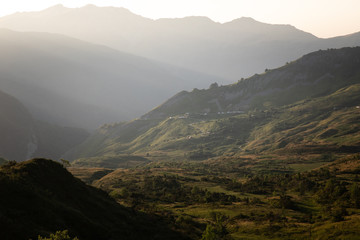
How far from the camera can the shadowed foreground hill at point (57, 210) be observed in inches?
1879

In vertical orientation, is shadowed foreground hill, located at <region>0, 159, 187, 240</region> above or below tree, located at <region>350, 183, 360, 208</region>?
above

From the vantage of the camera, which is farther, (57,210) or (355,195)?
(355,195)

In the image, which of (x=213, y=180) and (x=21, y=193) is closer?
(x=21, y=193)

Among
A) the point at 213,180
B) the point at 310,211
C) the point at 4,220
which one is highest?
the point at 4,220

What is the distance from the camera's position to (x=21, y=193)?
5391 centimetres

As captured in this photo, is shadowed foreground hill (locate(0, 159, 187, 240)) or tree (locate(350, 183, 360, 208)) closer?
shadowed foreground hill (locate(0, 159, 187, 240))

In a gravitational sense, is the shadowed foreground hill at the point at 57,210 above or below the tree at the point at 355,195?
above

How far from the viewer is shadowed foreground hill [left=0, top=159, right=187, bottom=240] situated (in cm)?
4772

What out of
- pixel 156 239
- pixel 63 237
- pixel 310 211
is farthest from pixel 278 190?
pixel 63 237

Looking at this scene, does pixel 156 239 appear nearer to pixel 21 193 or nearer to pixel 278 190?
pixel 21 193

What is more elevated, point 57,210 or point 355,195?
point 57,210

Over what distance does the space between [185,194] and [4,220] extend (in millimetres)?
81557

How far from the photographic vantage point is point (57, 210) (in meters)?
55.0

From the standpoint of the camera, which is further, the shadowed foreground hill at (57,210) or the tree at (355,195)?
the tree at (355,195)
